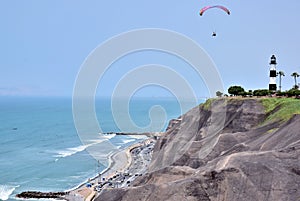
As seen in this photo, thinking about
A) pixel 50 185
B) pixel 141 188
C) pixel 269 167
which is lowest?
pixel 50 185

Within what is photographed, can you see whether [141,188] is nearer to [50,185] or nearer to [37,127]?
[50,185]

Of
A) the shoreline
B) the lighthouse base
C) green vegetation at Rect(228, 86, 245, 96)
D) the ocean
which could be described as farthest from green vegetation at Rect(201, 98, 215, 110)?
the ocean

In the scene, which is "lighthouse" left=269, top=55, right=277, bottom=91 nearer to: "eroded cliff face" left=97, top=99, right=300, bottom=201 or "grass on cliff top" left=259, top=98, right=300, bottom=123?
"grass on cliff top" left=259, top=98, right=300, bottom=123

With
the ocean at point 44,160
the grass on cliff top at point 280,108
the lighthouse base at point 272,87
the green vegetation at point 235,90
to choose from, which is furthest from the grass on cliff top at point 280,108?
the ocean at point 44,160

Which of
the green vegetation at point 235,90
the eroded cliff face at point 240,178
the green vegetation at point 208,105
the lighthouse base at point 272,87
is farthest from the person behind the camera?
the green vegetation at point 235,90

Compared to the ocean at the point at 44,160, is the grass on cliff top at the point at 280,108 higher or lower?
higher

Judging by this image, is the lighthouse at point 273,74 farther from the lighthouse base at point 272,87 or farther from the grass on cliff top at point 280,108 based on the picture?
the grass on cliff top at point 280,108

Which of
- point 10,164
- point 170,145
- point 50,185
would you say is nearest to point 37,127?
point 10,164

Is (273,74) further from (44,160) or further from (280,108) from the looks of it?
(44,160)
